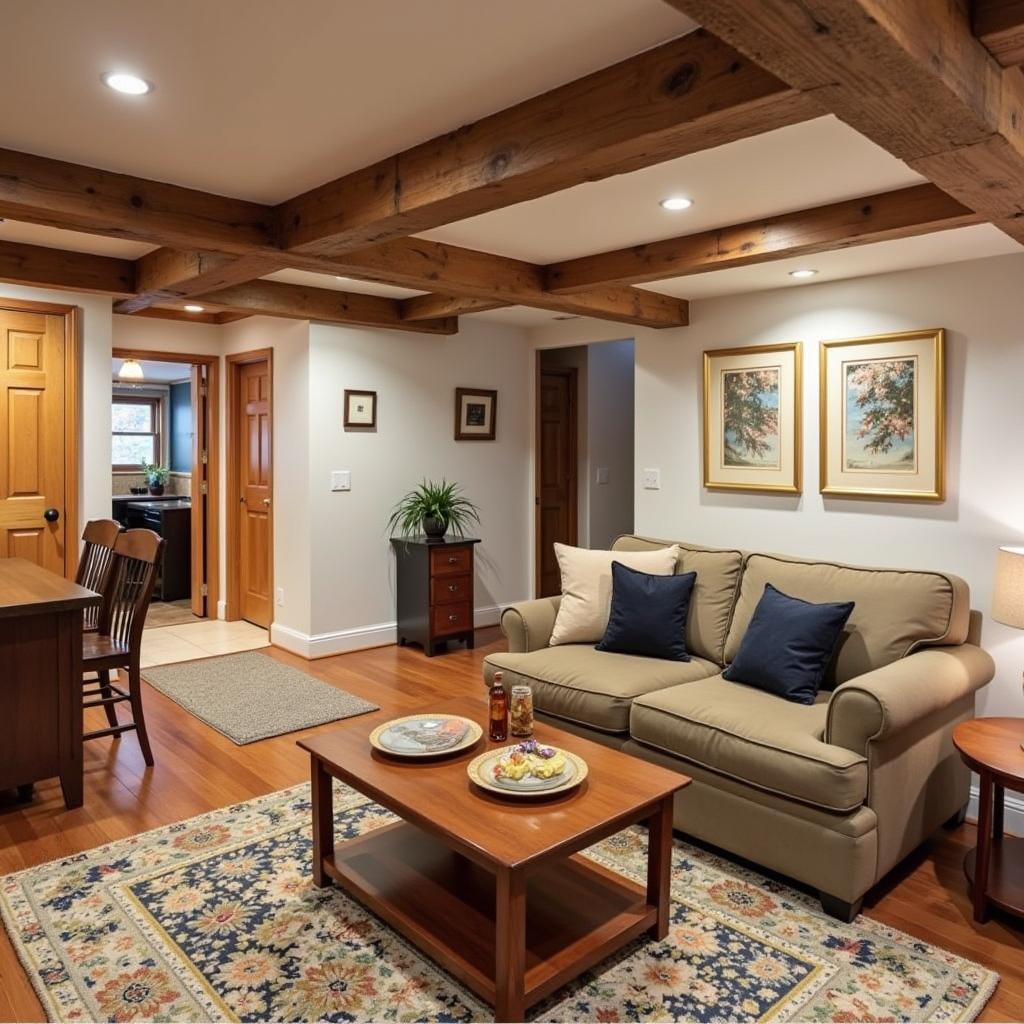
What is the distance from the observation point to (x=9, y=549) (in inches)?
179

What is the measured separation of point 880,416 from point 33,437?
14.9ft

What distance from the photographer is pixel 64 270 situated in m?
3.99

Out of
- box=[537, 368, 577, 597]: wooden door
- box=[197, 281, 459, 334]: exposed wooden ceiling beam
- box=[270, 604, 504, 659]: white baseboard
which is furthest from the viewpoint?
box=[537, 368, 577, 597]: wooden door

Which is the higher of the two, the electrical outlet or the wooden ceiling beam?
the wooden ceiling beam

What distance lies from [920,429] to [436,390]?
10.6 feet

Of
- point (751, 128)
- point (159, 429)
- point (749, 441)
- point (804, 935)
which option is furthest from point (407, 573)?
point (159, 429)

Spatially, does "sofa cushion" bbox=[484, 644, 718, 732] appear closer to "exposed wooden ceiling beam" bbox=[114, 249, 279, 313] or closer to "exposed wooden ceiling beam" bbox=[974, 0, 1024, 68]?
"exposed wooden ceiling beam" bbox=[114, 249, 279, 313]

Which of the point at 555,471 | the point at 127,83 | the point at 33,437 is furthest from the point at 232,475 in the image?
the point at 127,83

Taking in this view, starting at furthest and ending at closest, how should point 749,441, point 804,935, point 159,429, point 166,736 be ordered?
point 159,429, point 749,441, point 166,736, point 804,935

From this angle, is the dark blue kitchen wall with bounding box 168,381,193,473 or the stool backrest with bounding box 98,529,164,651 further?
the dark blue kitchen wall with bounding box 168,381,193,473

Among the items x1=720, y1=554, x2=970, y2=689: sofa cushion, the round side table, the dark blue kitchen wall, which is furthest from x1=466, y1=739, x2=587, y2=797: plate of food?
the dark blue kitchen wall

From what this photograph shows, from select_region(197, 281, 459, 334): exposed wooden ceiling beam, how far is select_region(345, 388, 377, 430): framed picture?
0.45 metres

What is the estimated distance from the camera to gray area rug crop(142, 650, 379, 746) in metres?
4.02

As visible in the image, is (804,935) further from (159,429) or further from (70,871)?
(159,429)
